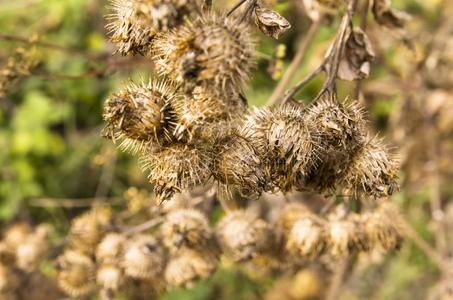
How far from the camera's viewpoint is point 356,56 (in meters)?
2.94

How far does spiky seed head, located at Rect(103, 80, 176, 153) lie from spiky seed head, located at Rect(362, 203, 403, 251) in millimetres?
1352

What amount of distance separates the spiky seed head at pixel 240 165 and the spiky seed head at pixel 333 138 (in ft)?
0.95

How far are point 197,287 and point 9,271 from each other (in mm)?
1767

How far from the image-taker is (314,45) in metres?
5.14

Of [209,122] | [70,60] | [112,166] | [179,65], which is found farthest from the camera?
[70,60]

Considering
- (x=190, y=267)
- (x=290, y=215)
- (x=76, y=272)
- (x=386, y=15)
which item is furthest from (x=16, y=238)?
(x=386, y=15)

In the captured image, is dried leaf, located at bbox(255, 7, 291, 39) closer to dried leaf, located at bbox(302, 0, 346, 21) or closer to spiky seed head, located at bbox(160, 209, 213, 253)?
dried leaf, located at bbox(302, 0, 346, 21)

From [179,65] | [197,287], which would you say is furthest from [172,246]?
[197,287]

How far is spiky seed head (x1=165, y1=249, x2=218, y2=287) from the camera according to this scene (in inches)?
122

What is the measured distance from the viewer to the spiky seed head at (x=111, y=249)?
3.31 m

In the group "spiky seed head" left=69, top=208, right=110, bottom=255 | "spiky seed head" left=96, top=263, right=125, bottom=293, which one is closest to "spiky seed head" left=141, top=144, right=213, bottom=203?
"spiky seed head" left=96, top=263, right=125, bottom=293

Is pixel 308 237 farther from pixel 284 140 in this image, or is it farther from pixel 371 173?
pixel 284 140

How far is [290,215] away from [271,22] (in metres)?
1.36

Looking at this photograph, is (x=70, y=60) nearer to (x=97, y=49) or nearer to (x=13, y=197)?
(x=97, y=49)
